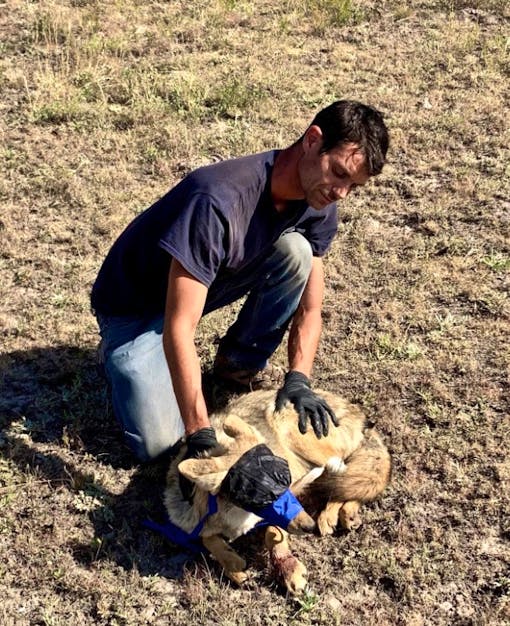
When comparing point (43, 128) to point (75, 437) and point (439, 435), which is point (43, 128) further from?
point (439, 435)

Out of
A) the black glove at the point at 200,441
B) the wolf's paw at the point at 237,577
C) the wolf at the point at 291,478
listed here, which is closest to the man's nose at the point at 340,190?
the wolf at the point at 291,478

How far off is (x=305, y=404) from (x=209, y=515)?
31.9 inches

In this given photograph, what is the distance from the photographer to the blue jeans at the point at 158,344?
4609 mm

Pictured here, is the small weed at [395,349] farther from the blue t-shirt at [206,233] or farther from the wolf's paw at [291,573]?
the wolf's paw at [291,573]

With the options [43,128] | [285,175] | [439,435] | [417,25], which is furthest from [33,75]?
[439,435]

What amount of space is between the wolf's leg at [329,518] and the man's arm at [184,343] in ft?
2.93

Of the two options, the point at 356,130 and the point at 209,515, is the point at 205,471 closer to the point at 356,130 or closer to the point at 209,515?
the point at 209,515

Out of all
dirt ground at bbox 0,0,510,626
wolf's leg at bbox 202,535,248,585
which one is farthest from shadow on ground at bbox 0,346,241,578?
wolf's leg at bbox 202,535,248,585

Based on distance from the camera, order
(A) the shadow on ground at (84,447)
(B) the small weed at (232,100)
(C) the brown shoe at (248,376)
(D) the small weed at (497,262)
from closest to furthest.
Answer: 1. (A) the shadow on ground at (84,447)
2. (C) the brown shoe at (248,376)
3. (D) the small weed at (497,262)
4. (B) the small weed at (232,100)

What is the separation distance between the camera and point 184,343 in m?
3.92

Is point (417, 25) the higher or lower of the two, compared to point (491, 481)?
higher

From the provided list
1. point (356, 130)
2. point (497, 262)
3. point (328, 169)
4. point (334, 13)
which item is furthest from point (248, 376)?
point (334, 13)

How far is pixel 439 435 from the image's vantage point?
486 centimetres

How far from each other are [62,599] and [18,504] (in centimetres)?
70
